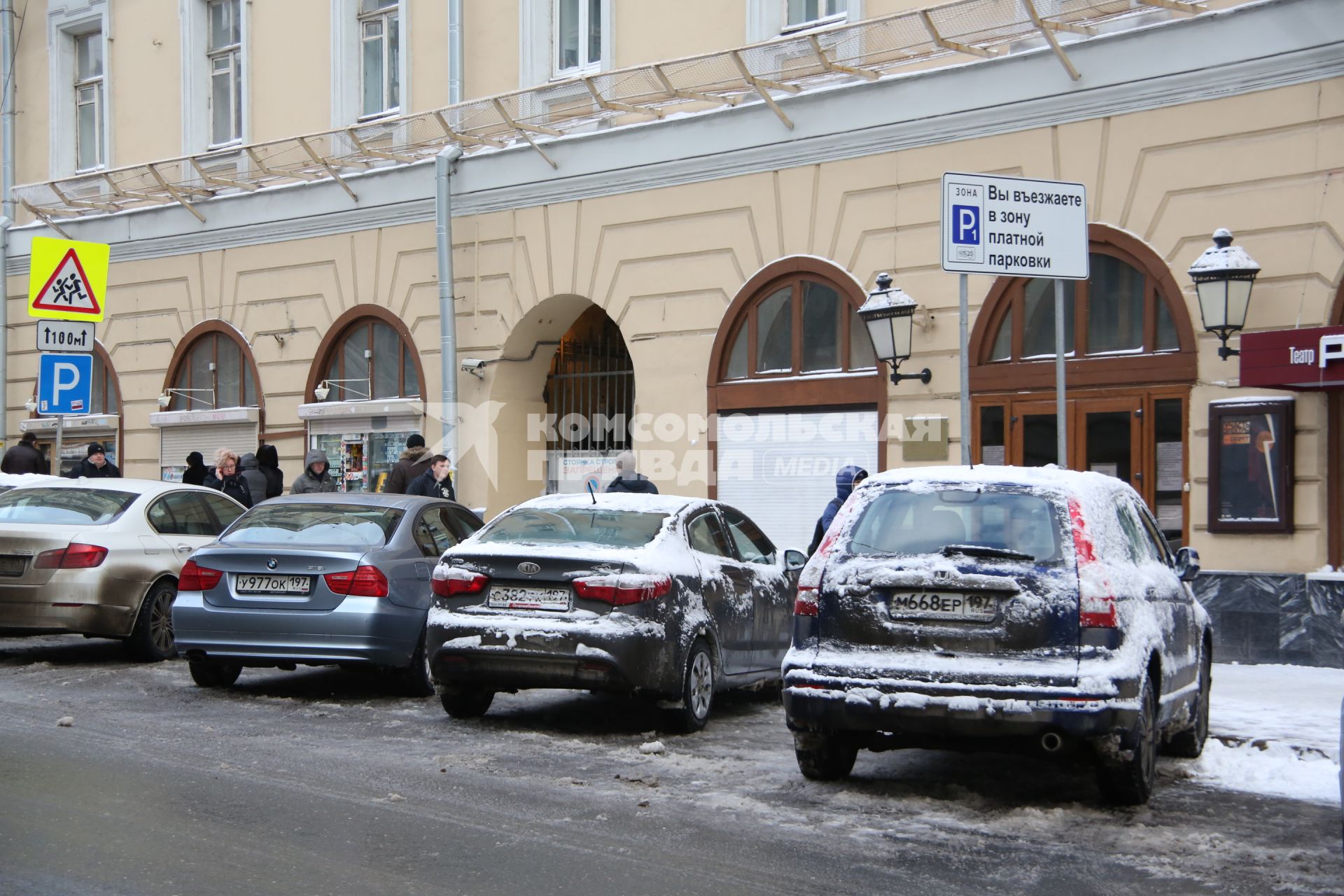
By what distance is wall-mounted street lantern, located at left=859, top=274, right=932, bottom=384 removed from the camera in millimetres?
15188

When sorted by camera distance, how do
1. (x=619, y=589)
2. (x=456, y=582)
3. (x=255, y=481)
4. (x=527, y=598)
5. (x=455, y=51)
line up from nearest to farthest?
(x=619, y=589) < (x=527, y=598) < (x=456, y=582) < (x=255, y=481) < (x=455, y=51)

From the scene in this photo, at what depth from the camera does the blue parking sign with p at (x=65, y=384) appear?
15.8 metres

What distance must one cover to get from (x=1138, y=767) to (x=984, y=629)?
964mm

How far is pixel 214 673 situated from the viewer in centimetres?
1147

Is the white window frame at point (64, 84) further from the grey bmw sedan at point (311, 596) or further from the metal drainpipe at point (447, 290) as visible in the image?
the grey bmw sedan at point (311, 596)

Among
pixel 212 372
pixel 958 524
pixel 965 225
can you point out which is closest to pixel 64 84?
pixel 212 372

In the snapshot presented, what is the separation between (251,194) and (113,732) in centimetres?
1429

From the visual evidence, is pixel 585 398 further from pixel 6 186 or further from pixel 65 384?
pixel 6 186

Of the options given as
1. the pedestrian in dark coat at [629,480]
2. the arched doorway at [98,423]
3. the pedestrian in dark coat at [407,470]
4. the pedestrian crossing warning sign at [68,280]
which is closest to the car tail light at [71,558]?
the pedestrian crossing warning sign at [68,280]

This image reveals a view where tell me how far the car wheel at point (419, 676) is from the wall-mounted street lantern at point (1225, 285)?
273 inches

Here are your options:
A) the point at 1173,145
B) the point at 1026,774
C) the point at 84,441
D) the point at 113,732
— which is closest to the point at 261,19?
the point at 84,441

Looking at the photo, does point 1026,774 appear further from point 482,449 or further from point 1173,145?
point 482,449

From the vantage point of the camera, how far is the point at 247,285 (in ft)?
73.5

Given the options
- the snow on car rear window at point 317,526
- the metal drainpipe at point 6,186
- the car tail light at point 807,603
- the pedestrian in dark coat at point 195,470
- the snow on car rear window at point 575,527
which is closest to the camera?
the car tail light at point 807,603
